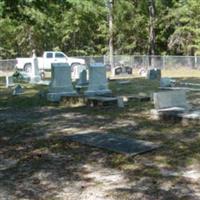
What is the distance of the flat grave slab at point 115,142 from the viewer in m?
7.55

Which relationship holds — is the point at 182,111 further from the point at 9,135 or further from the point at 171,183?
the point at 171,183

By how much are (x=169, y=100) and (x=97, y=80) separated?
17.1 feet

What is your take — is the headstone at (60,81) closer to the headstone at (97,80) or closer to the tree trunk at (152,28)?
the headstone at (97,80)

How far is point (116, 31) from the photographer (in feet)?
157

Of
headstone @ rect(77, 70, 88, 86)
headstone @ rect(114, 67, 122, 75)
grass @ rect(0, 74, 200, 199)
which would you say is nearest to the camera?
grass @ rect(0, 74, 200, 199)

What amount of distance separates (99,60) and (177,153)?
35933 millimetres

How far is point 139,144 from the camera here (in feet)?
26.1

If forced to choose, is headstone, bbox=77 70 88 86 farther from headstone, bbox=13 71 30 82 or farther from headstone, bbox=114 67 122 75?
headstone, bbox=114 67 122 75

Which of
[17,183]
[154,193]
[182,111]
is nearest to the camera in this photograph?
[154,193]

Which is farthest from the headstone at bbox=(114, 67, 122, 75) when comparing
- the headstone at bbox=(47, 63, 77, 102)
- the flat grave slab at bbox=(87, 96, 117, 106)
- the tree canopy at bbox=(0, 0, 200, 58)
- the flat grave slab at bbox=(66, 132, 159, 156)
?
the flat grave slab at bbox=(66, 132, 159, 156)

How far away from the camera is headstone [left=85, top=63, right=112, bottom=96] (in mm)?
15689

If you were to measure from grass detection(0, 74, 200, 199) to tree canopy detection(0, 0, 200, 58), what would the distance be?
3214cm

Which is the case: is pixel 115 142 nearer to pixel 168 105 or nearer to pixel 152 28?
pixel 168 105

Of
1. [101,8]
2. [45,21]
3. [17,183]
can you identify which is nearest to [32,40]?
[45,21]
